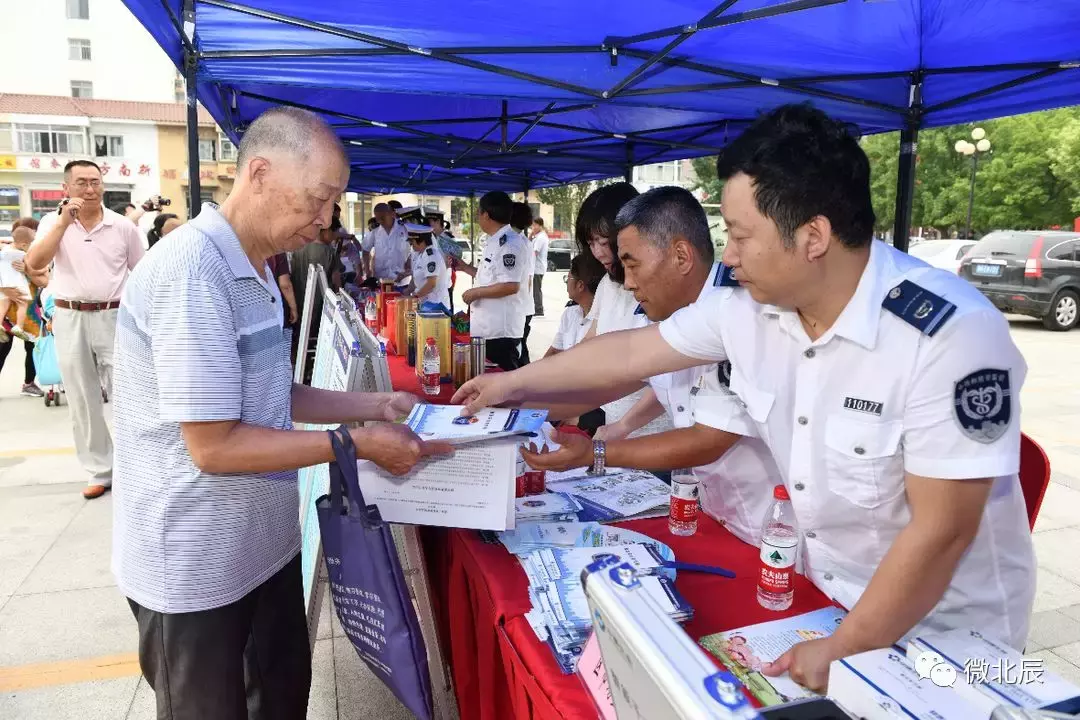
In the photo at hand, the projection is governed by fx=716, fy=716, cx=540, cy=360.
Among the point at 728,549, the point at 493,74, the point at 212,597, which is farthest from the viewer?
the point at 493,74

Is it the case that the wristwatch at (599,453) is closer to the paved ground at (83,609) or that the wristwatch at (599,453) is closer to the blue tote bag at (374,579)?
the blue tote bag at (374,579)

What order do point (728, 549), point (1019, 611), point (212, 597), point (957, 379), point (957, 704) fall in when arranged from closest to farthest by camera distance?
point (957, 704) < point (957, 379) < point (1019, 611) < point (212, 597) < point (728, 549)

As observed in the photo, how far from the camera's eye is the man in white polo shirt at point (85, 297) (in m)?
4.48

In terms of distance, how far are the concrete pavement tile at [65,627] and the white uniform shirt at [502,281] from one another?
3791 mm

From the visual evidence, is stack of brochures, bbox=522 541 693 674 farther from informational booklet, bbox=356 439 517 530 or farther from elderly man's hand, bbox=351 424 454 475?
elderly man's hand, bbox=351 424 454 475

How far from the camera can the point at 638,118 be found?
6402mm

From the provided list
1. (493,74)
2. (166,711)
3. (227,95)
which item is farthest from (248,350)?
(227,95)

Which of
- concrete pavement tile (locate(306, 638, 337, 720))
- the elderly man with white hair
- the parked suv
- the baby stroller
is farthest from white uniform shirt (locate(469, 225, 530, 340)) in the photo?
the parked suv

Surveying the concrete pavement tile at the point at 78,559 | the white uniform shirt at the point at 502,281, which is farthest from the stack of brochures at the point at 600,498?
the white uniform shirt at the point at 502,281

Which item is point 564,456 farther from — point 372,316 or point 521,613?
point 372,316

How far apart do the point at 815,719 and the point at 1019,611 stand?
1.00 m

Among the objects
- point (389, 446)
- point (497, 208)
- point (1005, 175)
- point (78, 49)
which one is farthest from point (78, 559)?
point (78, 49)

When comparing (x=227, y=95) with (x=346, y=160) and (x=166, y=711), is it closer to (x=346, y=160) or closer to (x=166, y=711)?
(x=346, y=160)

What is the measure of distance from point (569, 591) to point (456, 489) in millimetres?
413
